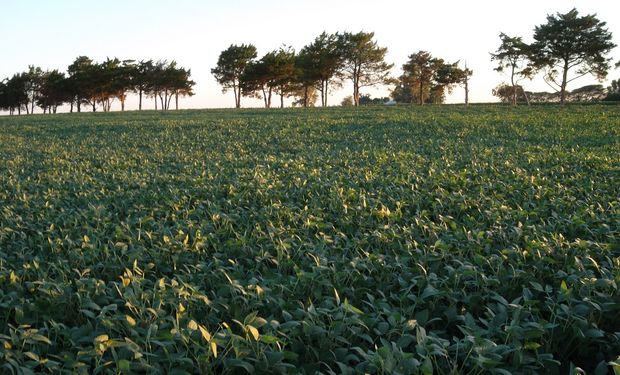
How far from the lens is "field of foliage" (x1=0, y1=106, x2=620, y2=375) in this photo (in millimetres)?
2668

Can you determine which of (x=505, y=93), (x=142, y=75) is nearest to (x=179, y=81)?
(x=142, y=75)

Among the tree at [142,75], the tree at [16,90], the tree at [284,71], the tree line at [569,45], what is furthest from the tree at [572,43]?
the tree at [16,90]

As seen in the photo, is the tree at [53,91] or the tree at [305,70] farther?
the tree at [53,91]

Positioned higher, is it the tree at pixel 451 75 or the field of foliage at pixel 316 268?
the tree at pixel 451 75

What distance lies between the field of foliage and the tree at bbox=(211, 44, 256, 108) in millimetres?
58055

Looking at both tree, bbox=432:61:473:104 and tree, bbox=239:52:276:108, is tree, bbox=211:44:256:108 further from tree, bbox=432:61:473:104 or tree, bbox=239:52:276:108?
tree, bbox=432:61:473:104

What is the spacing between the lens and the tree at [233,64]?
219 feet

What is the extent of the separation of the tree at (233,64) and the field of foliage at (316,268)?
5806 centimetres

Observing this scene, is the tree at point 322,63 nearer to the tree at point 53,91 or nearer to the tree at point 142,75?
the tree at point 142,75

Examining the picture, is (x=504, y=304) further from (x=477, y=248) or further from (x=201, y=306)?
(x=201, y=306)

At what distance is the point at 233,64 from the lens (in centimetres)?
6662

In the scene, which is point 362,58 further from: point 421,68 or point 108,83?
point 108,83

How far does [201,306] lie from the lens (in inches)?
132

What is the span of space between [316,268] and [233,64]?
66.5 m
